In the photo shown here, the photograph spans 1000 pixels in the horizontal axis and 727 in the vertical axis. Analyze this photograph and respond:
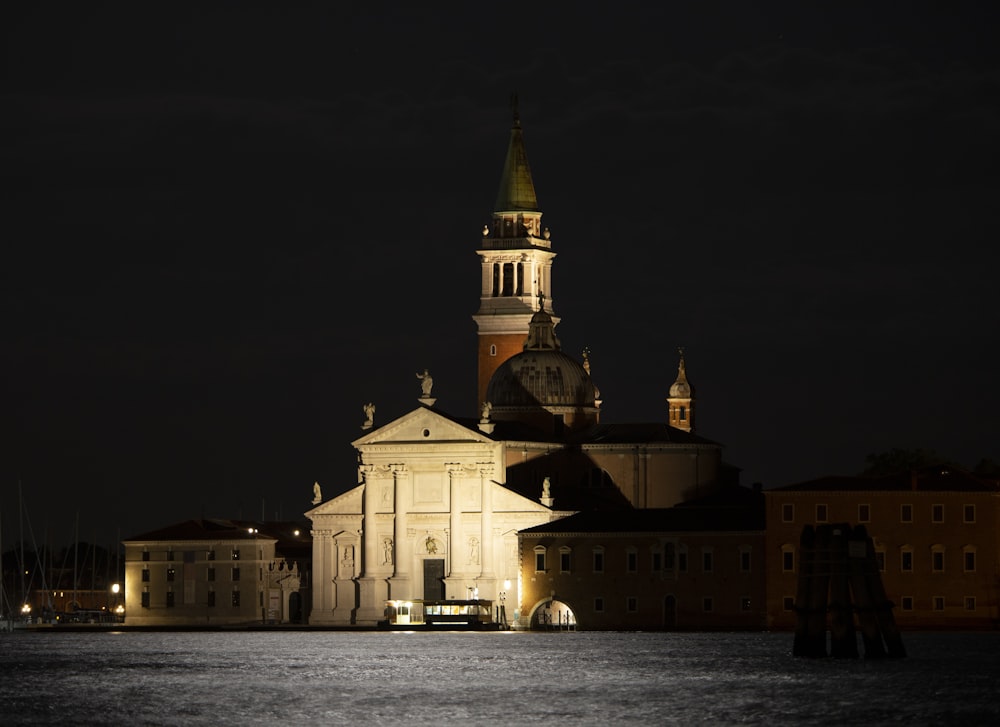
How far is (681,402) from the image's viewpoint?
126625 millimetres

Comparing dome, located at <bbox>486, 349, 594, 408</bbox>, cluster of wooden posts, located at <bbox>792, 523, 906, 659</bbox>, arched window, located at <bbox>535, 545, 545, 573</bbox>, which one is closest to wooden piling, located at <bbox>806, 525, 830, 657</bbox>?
A: cluster of wooden posts, located at <bbox>792, 523, 906, 659</bbox>

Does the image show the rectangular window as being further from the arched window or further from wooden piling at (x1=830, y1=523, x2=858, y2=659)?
wooden piling at (x1=830, y1=523, x2=858, y2=659)

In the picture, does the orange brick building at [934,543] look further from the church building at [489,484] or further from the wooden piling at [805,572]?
the wooden piling at [805,572]

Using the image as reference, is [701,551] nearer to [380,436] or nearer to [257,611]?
[380,436]

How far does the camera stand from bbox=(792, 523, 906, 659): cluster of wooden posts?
2822 inches

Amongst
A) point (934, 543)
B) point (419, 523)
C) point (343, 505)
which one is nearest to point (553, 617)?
point (419, 523)

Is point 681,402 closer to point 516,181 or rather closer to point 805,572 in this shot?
point 516,181

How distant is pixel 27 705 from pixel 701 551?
137 feet

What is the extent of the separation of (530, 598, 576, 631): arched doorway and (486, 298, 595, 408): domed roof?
12495 mm

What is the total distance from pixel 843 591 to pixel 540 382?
45.2m

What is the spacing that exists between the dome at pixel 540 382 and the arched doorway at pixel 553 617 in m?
12.5

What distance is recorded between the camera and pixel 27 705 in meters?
63.1

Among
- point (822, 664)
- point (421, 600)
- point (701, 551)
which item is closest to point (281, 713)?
point (822, 664)

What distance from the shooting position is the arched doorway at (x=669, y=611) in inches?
3986
